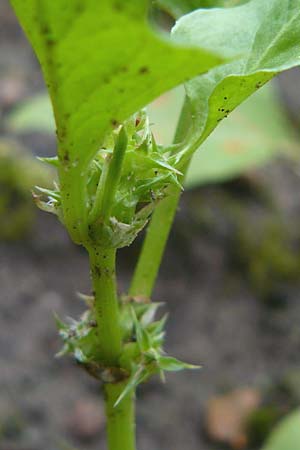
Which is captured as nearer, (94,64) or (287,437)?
(94,64)

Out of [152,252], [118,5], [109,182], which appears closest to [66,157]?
[109,182]

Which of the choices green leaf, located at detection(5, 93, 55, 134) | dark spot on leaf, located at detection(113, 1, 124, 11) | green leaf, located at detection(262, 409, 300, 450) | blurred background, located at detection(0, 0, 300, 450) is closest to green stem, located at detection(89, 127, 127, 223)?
dark spot on leaf, located at detection(113, 1, 124, 11)

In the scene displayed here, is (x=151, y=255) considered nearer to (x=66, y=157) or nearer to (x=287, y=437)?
(x=66, y=157)

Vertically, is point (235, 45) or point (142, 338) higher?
point (235, 45)

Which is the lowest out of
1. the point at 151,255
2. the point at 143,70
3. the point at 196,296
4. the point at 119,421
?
the point at 196,296

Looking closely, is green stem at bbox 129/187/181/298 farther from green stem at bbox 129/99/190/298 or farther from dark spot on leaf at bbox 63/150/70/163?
dark spot on leaf at bbox 63/150/70/163

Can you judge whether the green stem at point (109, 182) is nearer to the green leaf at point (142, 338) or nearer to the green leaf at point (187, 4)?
the green leaf at point (142, 338)

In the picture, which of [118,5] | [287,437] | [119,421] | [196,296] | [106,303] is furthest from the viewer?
[196,296]

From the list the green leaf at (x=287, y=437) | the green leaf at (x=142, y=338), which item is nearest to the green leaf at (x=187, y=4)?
the green leaf at (x=142, y=338)
